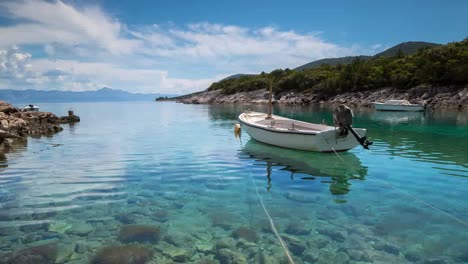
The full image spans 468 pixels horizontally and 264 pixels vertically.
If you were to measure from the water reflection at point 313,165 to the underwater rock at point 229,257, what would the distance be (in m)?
4.73

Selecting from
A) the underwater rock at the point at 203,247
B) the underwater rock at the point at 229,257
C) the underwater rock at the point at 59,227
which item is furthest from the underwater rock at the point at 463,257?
the underwater rock at the point at 59,227

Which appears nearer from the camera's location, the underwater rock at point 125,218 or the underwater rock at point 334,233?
the underwater rock at point 334,233

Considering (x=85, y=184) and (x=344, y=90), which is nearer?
(x=85, y=184)

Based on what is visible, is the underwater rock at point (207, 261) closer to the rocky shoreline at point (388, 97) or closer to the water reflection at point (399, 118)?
the water reflection at point (399, 118)

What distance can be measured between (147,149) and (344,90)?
279 ft

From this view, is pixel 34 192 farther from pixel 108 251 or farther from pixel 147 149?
pixel 147 149

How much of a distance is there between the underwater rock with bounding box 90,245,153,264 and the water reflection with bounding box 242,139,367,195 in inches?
220

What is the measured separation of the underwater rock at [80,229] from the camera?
7.63m

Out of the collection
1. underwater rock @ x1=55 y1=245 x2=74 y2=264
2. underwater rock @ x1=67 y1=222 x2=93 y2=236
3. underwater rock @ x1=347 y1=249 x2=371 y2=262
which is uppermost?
underwater rock @ x1=67 y1=222 x2=93 y2=236

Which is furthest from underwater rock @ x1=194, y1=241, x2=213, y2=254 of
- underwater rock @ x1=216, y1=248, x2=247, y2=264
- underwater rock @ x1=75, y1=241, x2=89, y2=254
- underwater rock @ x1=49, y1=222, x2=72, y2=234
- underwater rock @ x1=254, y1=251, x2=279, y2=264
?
underwater rock @ x1=49, y1=222, x2=72, y2=234

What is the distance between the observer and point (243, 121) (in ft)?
76.2

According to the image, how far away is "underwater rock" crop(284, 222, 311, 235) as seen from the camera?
762 cm

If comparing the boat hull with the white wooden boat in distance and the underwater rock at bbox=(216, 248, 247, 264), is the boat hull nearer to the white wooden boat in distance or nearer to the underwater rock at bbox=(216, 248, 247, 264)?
the white wooden boat in distance

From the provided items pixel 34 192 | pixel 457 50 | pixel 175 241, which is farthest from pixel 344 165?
pixel 457 50
